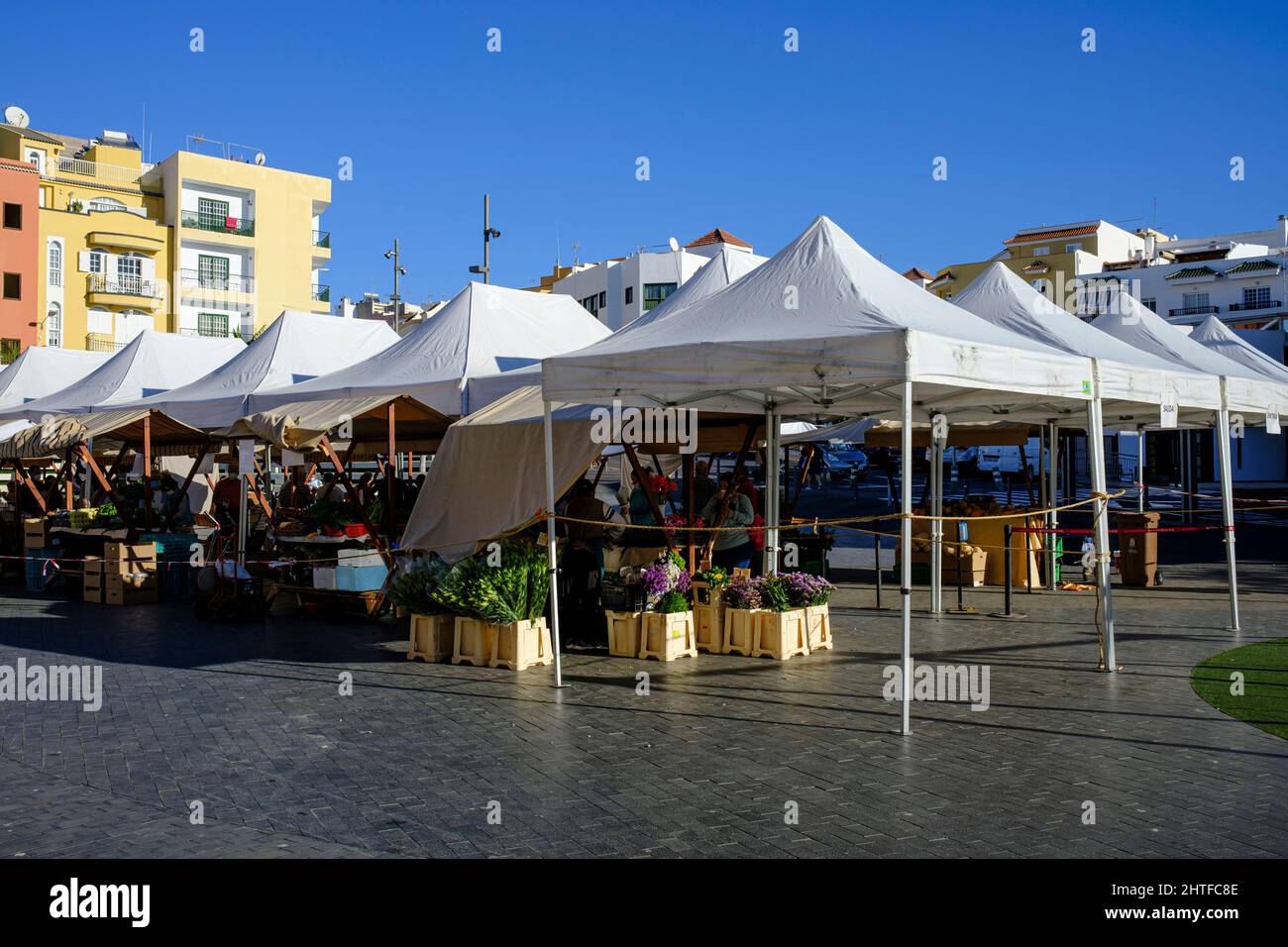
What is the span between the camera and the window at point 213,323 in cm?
5747

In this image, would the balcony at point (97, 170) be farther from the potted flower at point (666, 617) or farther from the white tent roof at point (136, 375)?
the potted flower at point (666, 617)

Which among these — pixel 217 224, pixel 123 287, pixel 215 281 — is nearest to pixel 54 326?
pixel 123 287

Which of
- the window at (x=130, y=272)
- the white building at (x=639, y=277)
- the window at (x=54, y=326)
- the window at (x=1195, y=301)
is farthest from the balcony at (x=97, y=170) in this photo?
the window at (x=1195, y=301)

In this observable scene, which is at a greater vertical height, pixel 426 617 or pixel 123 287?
pixel 123 287

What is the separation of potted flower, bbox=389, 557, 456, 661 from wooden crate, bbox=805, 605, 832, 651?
361 cm

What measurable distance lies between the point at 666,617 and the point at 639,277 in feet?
197

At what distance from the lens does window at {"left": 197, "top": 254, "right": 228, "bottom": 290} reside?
57719mm

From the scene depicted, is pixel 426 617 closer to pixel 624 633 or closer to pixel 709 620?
pixel 624 633

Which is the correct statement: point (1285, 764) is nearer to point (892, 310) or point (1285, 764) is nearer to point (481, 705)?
point (892, 310)

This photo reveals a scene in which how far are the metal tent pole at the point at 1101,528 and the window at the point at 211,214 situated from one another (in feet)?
184

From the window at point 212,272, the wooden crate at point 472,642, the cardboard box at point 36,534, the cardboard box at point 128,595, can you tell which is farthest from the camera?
the window at point 212,272

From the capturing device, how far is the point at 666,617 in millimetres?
10672
